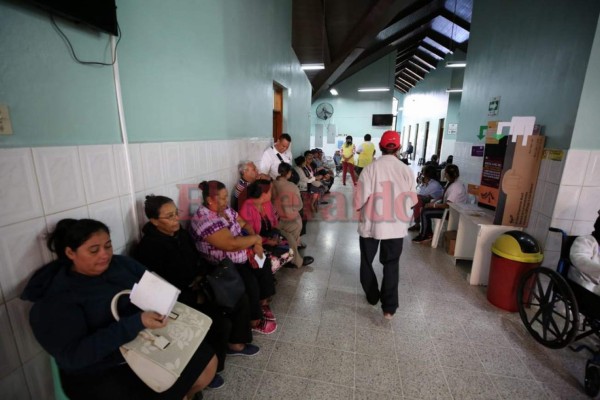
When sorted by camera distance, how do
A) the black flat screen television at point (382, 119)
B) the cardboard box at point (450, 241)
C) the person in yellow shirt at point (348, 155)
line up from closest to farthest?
1. the cardboard box at point (450, 241)
2. the person in yellow shirt at point (348, 155)
3. the black flat screen television at point (382, 119)

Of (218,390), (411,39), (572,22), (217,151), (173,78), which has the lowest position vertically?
(218,390)

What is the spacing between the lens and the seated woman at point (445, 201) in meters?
3.59

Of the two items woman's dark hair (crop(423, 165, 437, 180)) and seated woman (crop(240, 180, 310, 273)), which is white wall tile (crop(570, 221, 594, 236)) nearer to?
woman's dark hair (crop(423, 165, 437, 180))

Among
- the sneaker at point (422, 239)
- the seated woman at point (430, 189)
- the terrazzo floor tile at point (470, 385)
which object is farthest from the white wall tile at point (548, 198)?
the seated woman at point (430, 189)

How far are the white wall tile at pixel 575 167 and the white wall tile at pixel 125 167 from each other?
3082 millimetres

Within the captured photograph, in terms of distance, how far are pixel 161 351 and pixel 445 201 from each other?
368 centimetres

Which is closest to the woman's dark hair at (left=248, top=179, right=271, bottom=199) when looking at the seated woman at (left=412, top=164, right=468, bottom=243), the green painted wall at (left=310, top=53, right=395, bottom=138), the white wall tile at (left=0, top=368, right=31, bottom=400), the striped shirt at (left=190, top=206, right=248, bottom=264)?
the striped shirt at (left=190, top=206, right=248, bottom=264)

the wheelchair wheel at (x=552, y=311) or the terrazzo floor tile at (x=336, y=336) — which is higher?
the wheelchair wheel at (x=552, y=311)

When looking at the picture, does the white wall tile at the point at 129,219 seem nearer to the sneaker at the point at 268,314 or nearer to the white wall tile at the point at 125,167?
the white wall tile at the point at 125,167

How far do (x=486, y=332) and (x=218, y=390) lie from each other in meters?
1.98

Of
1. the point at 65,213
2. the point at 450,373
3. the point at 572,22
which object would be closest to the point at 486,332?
the point at 450,373

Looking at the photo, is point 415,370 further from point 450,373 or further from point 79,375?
point 79,375

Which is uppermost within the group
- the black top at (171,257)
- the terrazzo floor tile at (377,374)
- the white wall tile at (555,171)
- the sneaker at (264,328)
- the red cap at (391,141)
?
the red cap at (391,141)

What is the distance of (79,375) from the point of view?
112cm
